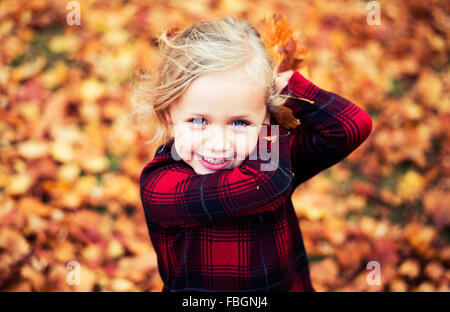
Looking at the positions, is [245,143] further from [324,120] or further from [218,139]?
[324,120]

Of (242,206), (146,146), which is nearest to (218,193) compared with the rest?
(242,206)

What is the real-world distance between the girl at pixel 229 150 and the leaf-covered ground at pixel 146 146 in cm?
21

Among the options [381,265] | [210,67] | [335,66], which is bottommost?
[381,265]

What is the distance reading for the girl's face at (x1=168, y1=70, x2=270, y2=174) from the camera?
1.09 metres

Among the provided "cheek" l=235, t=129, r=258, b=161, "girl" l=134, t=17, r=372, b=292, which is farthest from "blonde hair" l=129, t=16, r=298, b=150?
"cheek" l=235, t=129, r=258, b=161

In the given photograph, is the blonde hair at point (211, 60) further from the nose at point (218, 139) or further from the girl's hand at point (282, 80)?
the nose at point (218, 139)

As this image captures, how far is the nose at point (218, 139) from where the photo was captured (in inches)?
43.9

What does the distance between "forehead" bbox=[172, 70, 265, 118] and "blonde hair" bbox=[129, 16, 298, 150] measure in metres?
0.02

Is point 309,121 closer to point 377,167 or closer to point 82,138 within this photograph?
point 377,167

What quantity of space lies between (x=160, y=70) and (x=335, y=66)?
2331 millimetres

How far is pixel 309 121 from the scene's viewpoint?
4.33 feet

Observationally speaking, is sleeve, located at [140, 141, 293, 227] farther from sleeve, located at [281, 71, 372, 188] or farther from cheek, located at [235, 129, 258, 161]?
sleeve, located at [281, 71, 372, 188]

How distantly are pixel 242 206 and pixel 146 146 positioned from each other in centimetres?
171
